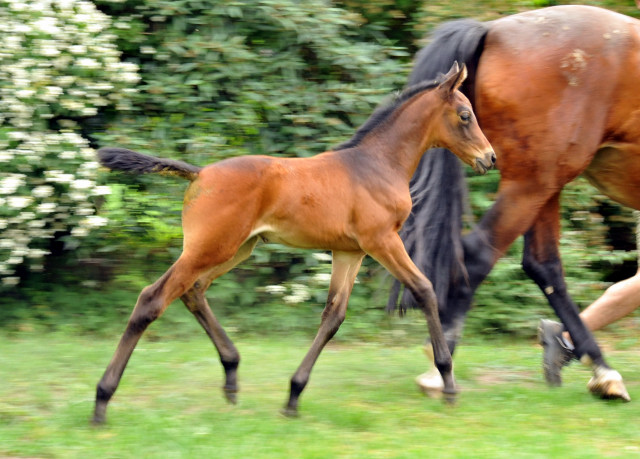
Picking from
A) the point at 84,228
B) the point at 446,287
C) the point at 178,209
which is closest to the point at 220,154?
the point at 178,209

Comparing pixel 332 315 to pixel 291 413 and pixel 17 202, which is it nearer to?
pixel 291 413

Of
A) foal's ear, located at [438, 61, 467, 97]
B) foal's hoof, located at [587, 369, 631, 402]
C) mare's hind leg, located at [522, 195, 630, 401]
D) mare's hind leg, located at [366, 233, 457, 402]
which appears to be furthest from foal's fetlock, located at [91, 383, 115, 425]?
foal's hoof, located at [587, 369, 631, 402]

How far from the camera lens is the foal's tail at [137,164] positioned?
4.22m

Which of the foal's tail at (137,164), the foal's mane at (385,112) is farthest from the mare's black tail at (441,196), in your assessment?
the foal's tail at (137,164)

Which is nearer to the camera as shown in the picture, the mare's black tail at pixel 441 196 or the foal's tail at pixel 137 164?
the foal's tail at pixel 137 164

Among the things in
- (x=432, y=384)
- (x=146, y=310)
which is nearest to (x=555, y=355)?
(x=432, y=384)

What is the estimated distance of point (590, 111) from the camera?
4.96 metres

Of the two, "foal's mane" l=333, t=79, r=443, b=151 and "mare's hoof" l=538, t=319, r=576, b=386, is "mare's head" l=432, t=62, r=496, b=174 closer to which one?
"foal's mane" l=333, t=79, r=443, b=151

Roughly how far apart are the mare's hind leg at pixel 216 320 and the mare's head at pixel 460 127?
1.23 metres

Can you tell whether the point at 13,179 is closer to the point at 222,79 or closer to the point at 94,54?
the point at 94,54

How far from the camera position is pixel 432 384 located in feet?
16.2

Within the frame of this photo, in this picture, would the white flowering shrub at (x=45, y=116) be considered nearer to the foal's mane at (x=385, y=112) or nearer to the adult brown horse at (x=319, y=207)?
the adult brown horse at (x=319, y=207)

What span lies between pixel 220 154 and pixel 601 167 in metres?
3.16

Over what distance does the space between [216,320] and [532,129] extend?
2.14m
